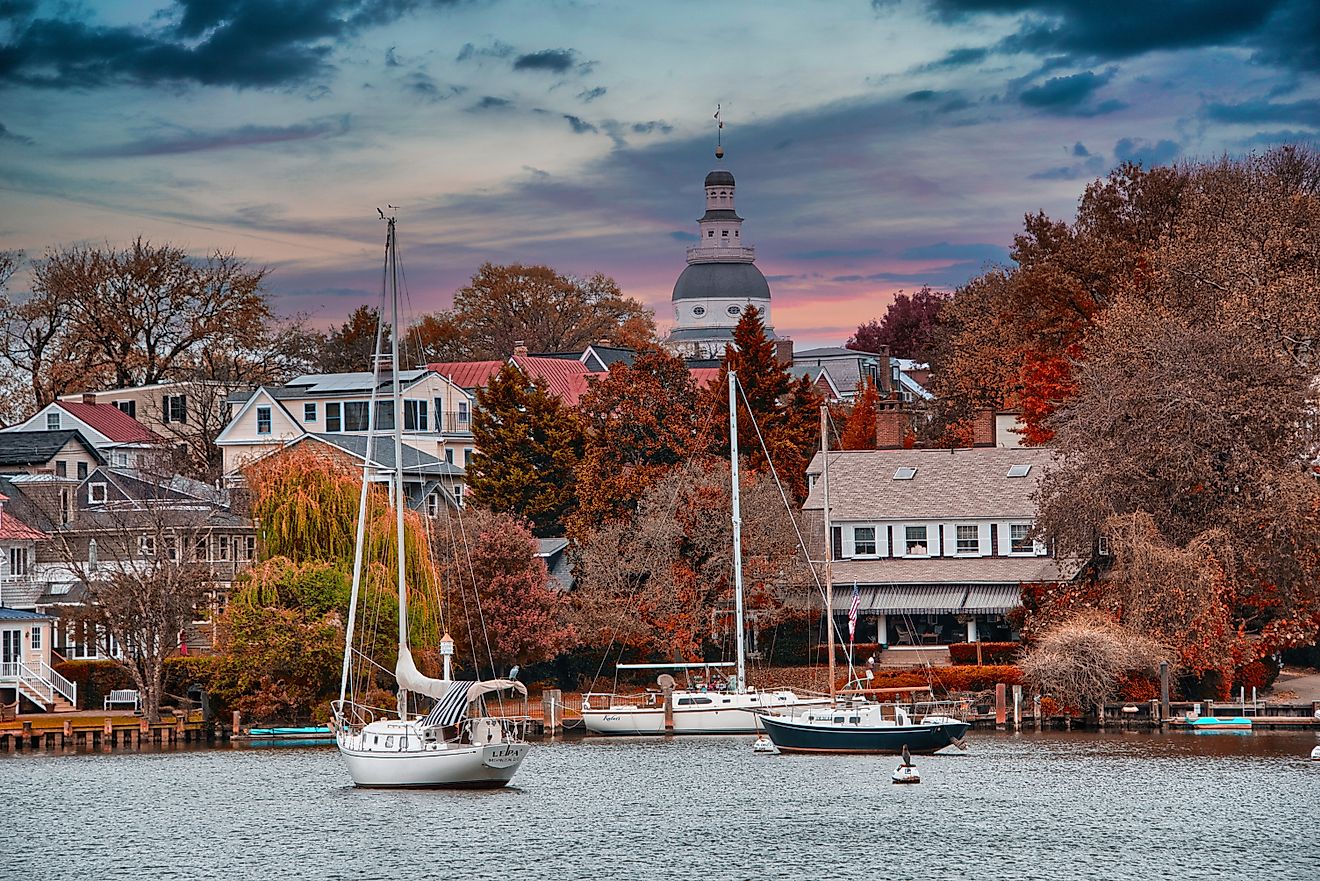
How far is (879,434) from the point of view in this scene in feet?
357

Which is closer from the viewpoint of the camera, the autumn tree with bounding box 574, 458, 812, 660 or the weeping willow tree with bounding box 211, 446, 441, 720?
the weeping willow tree with bounding box 211, 446, 441, 720

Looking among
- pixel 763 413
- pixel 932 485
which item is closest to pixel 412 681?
pixel 932 485

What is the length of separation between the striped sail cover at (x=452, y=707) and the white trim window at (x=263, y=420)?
64.3 m

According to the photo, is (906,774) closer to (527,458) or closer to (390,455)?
(527,458)

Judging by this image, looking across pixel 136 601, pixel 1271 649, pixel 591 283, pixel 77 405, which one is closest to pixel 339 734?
pixel 136 601

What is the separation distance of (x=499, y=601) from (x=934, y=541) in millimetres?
23145

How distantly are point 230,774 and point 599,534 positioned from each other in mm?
27465

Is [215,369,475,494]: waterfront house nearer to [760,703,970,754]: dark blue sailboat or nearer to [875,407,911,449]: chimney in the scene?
[875,407,911,449]: chimney

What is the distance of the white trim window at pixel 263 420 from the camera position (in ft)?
403

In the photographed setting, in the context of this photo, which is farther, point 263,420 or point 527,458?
point 263,420

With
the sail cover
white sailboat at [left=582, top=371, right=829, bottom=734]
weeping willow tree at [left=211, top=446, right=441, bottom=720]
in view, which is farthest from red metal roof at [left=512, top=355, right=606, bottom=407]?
the sail cover

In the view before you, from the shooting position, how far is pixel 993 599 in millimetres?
91438

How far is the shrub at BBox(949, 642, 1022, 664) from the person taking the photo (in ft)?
285

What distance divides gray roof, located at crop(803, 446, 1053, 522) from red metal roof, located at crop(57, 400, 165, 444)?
49226 mm
